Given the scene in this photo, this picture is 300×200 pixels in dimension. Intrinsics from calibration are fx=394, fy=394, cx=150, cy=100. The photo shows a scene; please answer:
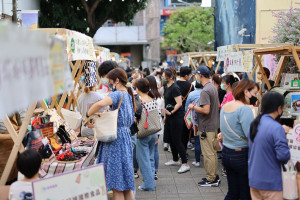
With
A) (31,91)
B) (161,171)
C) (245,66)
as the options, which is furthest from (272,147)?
(161,171)

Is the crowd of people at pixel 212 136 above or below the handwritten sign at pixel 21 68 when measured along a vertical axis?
below

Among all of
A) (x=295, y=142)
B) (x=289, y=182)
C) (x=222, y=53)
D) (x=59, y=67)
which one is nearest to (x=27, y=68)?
(x=59, y=67)

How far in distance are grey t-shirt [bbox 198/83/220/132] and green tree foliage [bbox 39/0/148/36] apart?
14.3 meters

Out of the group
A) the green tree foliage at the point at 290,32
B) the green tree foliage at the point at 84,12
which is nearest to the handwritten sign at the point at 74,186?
the green tree foliage at the point at 290,32

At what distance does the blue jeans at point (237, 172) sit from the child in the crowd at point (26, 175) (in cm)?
232

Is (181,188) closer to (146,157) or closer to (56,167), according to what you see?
(146,157)

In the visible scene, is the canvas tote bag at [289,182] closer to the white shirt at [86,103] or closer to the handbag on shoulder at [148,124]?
the handbag on shoulder at [148,124]

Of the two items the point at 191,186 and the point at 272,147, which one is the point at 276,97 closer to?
the point at 272,147

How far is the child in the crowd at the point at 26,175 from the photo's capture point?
11.3 feet

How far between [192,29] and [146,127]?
32089 mm

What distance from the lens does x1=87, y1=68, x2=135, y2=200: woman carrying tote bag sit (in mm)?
4949

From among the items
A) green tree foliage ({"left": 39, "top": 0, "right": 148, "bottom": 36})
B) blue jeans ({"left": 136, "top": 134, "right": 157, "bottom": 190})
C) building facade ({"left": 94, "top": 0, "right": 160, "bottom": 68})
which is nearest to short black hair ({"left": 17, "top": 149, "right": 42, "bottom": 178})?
blue jeans ({"left": 136, "top": 134, "right": 157, "bottom": 190})

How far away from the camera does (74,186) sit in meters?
3.59

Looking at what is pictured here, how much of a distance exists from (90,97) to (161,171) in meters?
2.42
